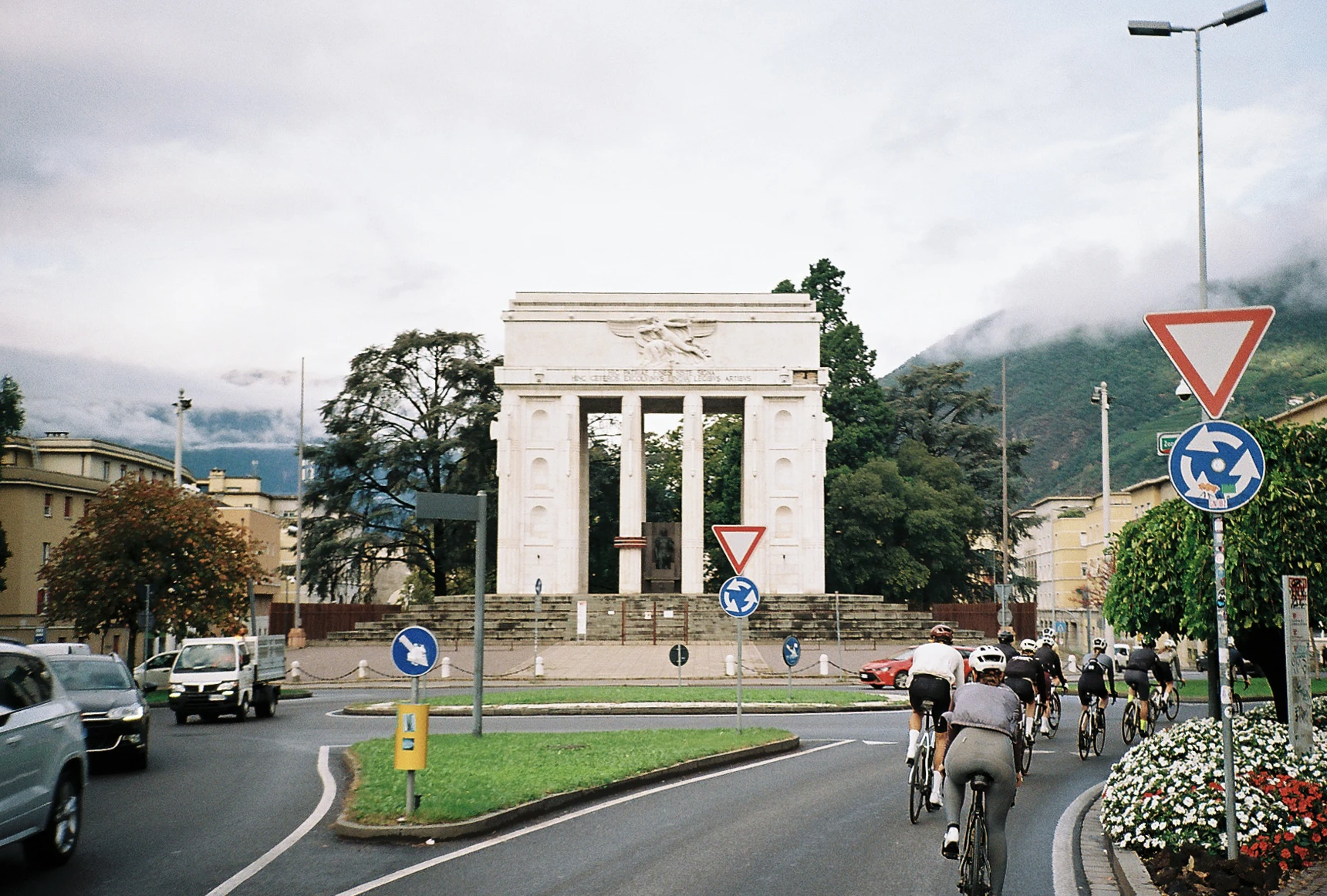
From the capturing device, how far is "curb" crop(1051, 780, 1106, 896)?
9.72 m

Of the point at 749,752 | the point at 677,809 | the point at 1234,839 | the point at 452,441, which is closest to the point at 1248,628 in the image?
the point at 1234,839

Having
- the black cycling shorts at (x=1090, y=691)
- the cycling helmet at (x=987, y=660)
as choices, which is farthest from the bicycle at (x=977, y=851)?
the black cycling shorts at (x=1090, y=691)

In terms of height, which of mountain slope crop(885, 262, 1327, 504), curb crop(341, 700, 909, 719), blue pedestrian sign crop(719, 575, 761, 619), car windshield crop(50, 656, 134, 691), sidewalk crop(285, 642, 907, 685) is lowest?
sidewalk crop(285, 642, 907, 685)

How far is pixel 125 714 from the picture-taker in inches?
687

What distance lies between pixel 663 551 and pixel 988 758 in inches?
2413

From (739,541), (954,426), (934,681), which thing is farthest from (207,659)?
(954,426)

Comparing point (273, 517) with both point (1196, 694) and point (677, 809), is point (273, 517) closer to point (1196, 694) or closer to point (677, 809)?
point (1196, 694)

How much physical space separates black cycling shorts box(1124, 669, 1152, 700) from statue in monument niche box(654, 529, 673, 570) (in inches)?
1945

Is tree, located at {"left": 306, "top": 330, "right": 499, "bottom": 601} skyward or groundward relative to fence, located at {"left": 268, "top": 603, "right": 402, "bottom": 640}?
skyward

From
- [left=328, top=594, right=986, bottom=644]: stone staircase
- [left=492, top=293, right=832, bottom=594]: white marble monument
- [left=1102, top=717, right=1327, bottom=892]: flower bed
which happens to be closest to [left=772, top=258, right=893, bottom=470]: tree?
[left=492, top=293, right=832, bottom=594]: white marble monument

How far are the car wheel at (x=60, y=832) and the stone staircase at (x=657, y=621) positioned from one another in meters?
46.2

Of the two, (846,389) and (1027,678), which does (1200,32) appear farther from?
(846,389)

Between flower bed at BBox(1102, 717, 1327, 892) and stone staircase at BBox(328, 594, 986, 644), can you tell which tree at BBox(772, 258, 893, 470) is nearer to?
stone staircase at BBox(328, 594, 986, 644)

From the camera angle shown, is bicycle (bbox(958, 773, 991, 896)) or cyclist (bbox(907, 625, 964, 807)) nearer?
bicycle (bbox(958, 773, 991, 896))
